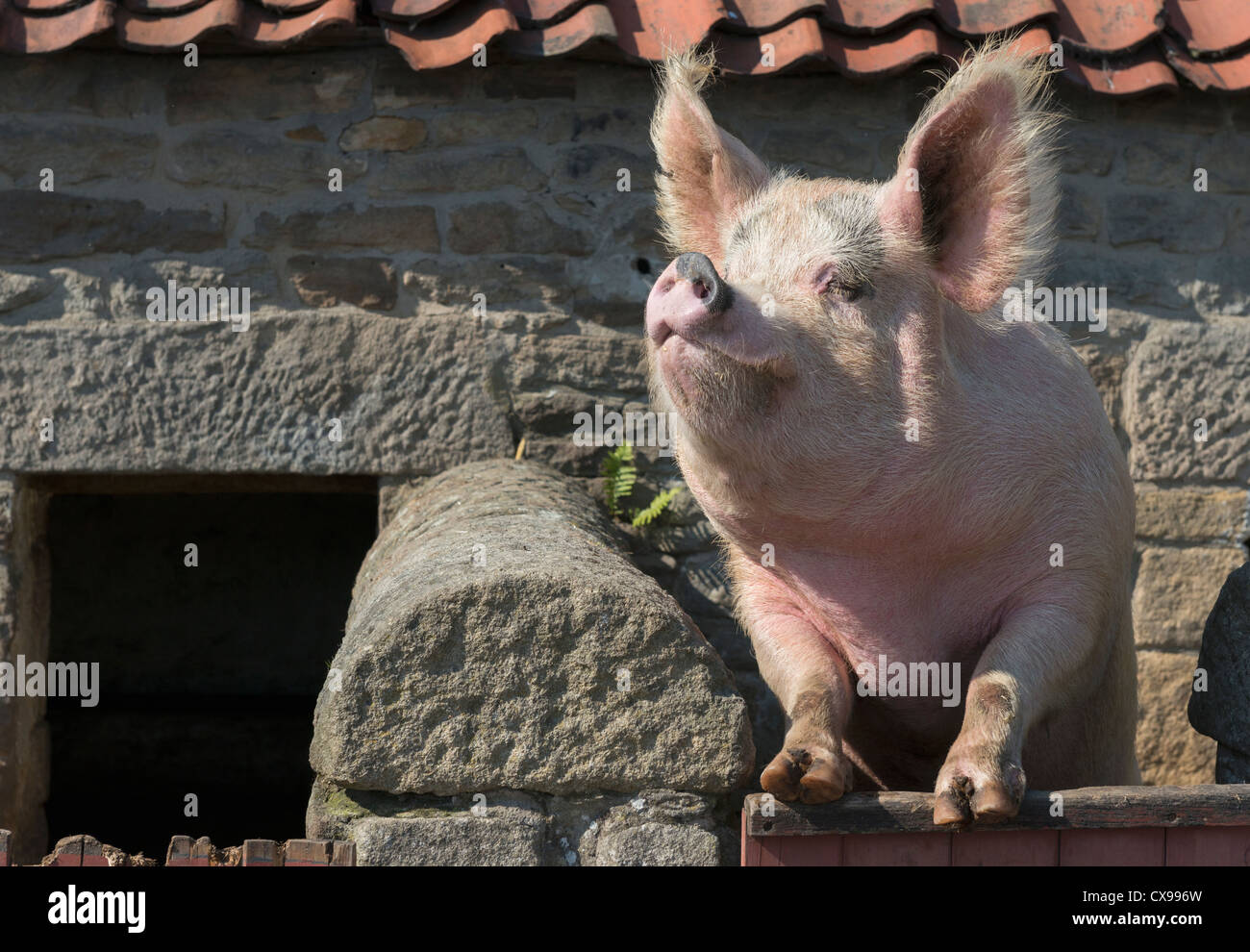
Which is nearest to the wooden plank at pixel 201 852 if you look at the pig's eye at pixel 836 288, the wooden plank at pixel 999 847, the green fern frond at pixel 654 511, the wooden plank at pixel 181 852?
the wooden plank at pixel 181 852

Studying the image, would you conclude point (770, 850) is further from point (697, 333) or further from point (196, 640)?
point (196, 640)

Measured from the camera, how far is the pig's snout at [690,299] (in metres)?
2.52

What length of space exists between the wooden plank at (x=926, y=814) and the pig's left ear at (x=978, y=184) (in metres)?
0.96

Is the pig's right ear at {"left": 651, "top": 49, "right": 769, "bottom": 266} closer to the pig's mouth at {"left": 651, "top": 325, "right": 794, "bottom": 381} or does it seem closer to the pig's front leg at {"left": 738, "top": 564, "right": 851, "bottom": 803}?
the pig's mouth at {"left": 651, "top": 325, "right": 794, "bottom": 381}

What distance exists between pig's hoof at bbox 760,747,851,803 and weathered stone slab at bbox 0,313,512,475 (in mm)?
2239

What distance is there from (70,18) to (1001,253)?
2.99 meters

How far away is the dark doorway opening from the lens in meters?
7.13

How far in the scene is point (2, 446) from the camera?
4.56 metres

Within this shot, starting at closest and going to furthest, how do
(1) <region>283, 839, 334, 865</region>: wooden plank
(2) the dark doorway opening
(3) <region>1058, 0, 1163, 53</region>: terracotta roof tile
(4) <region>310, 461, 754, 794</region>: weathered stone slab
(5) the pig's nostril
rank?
(5) the pig's nostril → (1) <region>283, 839, 334, 865</region>: wooden plank → (4) <region>310, 461, 754, 794</region>: weathered stone slab → (3) <region>1058, 0, 1163, 53</region>: terracotta roof tile → (2) the dark doorway opening

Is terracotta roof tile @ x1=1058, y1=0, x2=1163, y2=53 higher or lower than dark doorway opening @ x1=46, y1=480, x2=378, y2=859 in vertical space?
higher

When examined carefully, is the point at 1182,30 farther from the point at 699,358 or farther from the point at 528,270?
the point at 699,358

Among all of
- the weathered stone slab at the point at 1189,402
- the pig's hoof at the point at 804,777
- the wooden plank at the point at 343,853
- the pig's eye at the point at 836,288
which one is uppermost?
the weathered stone slab at the point at 1189,402

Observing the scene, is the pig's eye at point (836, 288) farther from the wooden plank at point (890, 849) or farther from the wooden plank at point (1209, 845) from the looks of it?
the wooden plank at point (1209, 845)

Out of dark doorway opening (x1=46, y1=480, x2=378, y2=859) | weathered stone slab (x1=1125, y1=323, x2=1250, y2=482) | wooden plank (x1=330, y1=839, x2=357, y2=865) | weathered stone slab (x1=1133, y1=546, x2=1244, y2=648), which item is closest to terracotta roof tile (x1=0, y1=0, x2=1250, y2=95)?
weathered stone slab (x1=1125, y1=323, x2=1250, y2=482)
